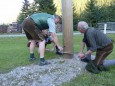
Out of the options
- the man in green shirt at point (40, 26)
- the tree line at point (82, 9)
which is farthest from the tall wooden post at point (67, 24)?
the tree line at point (82, 9)

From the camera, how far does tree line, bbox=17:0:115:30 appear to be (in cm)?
4359

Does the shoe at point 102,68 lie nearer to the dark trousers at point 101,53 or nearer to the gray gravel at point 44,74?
the dark trousers at point 101,53

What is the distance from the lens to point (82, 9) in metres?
47.0

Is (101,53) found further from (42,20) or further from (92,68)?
(42,20)

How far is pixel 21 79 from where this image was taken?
22.3 ft

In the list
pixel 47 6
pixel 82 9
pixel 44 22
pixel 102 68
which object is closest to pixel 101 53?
pixel 102 68

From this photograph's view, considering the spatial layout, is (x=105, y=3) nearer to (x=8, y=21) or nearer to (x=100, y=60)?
(x=8, y=21)

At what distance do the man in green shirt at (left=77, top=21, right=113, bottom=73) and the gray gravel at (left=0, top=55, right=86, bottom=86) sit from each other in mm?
290

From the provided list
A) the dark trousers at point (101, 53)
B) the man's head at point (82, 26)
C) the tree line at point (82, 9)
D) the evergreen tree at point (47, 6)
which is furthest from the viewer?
the evergreen tree at point (47, 6)

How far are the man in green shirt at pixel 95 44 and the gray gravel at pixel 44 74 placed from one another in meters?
0.29

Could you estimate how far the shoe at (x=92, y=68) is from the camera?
6.99 metres

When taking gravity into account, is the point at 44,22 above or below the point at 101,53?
above

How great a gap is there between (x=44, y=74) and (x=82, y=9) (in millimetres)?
40691

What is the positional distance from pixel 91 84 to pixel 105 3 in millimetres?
43020
